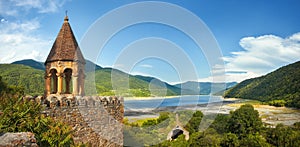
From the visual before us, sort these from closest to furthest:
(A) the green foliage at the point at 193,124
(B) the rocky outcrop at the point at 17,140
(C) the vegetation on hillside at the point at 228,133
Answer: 1. (B) the rocky outcrop at the point at 17,140
2. (C) the vegetation on hillside at the point at 228,133
3. (A) the green foliage at the point at 193,124

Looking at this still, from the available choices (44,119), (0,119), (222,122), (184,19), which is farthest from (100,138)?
(222,122)

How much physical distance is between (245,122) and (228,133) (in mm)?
6555

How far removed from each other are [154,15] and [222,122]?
28006mm

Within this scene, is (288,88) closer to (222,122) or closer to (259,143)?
(222,122)

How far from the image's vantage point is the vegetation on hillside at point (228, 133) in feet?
70.4

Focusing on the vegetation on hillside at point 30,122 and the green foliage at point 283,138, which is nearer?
the vegetation on hillside at point 30,122

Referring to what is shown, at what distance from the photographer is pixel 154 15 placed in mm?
13578

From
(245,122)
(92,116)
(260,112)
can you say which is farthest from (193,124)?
(92,116)

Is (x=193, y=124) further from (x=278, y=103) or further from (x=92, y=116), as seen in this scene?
(x=278, y=103)

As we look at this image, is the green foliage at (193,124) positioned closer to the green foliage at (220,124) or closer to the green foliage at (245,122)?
the green foliage at (220,124)

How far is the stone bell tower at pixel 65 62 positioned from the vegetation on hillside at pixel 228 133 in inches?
234

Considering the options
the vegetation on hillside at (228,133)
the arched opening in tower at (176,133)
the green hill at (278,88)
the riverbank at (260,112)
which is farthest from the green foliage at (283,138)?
the green hill at (278,88)

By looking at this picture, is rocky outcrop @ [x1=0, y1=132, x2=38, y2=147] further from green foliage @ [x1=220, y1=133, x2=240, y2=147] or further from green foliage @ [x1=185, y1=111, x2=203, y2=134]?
green foliage @ [x1=185, y1=111, x2=203, y2=134]

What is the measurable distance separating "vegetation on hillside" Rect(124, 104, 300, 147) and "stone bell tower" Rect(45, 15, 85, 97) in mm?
5955
